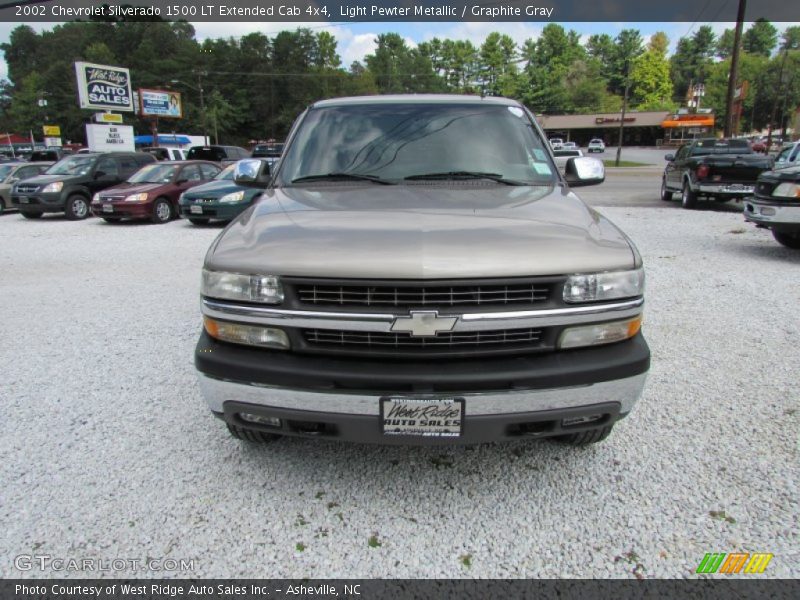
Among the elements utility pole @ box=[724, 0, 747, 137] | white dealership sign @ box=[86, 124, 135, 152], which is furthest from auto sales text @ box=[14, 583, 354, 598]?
white dealership sign @ box=[86, 124, 135, 152]

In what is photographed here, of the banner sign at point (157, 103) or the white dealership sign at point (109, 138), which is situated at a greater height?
the banner sign at point (157, 103)

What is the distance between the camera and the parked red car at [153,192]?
12.5 m

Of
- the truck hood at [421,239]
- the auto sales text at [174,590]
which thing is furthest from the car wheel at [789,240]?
the auto sales text at [174,590]

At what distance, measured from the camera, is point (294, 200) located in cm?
295

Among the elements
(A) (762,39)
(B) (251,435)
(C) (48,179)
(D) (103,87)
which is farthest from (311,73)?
(A) (762,39)

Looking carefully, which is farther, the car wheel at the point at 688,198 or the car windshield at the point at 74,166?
the car windshield at the point at 74,166

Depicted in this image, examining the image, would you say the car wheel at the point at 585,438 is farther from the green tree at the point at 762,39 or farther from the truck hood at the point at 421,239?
the green tree at the point at 762,39

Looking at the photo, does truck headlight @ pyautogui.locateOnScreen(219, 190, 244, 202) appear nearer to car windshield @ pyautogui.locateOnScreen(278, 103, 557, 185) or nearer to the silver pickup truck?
car windshield @ pyautogui.locateOnScreen(278, 103, 557, 185)

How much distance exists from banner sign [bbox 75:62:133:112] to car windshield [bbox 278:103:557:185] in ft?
104

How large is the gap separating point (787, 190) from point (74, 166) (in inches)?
639

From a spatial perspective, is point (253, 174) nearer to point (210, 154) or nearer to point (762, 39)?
point (210, 154)

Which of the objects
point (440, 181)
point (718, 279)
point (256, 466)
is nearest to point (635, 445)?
point (440, 181)

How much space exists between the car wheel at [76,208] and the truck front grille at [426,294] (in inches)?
572

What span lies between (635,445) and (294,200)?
2.31 meters
